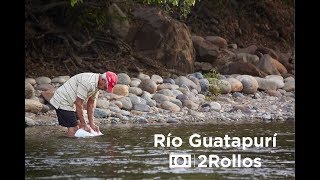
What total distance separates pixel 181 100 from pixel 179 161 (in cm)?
612

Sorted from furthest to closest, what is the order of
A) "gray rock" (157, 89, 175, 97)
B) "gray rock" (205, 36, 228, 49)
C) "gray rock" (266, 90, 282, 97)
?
"gray rock" (205, 36, 228, 49), "gray rock" (266, 90, 282, 97), "gray rock" (157, 89, 175, 97)

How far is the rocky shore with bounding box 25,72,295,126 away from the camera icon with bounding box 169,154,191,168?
12.8 feet

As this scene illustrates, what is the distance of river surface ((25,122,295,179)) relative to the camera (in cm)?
866

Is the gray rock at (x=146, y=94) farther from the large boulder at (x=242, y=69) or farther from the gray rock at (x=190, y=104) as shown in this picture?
the large boulder at (x=242, y=69)

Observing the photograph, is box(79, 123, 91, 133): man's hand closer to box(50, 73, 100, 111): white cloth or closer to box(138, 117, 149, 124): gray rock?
box(50, 73, 100, 111): white cloth

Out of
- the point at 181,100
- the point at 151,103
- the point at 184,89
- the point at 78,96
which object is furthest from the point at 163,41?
the point at 78,96

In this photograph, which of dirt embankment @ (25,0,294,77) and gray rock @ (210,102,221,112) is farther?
dirt embankment @ (25,0,294,77)

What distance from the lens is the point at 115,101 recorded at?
14477 mm

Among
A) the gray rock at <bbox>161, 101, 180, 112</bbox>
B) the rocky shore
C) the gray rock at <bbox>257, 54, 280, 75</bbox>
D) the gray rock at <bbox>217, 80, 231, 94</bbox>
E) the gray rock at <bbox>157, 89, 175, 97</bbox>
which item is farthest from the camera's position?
the gray rock at <bbox>257, 54, 280, 75</bbox>

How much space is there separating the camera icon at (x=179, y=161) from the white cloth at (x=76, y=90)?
190 cm

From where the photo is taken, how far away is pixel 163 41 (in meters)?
18.7

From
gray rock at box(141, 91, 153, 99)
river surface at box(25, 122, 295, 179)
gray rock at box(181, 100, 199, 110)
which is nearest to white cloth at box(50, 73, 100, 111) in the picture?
river surface at box(25, 122, 295, 179)
